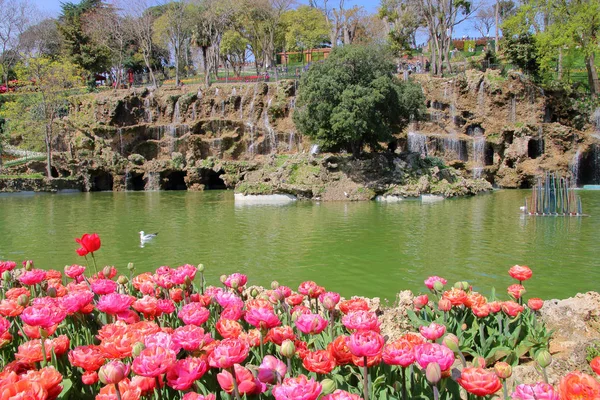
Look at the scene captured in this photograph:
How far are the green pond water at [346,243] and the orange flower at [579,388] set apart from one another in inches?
261

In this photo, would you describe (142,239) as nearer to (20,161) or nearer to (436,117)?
(436,117)

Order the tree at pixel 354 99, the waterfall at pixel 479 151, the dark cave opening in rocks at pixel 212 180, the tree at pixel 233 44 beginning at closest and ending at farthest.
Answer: the tree at pixel 354 99 < the waterfall at pixel 479 151 < the dark cave opening in rocks at pixel 212 180 < the tree at pixel 233 44

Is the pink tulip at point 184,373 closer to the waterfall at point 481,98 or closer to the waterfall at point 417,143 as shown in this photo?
the waterfall at point 417,143

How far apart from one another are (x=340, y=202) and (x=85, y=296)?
75.1 feet

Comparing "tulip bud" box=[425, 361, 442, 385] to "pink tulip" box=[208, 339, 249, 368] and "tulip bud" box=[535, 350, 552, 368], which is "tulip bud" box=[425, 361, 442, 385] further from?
"pink tulip" box=[208, 339, 249, 368]

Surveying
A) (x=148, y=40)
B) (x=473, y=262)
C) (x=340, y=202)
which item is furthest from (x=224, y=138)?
(x=473, y=262)

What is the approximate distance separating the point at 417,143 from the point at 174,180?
21.0m

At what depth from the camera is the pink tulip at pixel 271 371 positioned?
285 cm

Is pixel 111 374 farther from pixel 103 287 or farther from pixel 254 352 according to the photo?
pixel 103 287

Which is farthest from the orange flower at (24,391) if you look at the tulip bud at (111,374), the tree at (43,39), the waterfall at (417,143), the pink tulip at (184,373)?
the tree at (43,39)

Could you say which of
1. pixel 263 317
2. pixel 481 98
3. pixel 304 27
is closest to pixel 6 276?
pixel 263 317

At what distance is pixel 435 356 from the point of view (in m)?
2.64

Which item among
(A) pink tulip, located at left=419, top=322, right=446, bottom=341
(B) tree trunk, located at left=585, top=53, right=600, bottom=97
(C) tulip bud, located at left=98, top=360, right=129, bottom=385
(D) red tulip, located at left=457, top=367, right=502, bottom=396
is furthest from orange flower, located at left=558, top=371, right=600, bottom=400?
(B) tree trunk, located at left=585, top=53, right=600, bottom=97

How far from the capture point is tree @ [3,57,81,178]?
3959 cm
